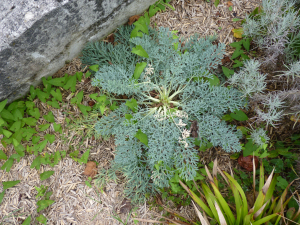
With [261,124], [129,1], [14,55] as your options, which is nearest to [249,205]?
[261,124]

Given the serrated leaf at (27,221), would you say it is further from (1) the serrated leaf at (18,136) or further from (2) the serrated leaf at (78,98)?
(2) the serrated leaf at (78,98)

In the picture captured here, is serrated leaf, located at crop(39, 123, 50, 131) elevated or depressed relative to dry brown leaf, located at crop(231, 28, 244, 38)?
elevated

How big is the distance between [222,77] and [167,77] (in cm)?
67

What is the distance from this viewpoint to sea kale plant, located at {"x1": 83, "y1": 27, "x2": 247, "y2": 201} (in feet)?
6.25

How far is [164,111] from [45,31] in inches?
53.8

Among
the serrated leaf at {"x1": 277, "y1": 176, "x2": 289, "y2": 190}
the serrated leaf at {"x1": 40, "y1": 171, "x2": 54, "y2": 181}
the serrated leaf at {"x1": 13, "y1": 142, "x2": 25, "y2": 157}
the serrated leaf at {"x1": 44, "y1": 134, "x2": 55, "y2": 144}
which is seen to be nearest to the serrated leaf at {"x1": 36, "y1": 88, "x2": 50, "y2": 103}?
the serrated leaf at {"x1": 44, "y1": 134, "x2": 55, "y2": 144}

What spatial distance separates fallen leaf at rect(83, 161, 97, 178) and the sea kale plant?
29cm

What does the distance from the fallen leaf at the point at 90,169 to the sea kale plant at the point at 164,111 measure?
0.29 m

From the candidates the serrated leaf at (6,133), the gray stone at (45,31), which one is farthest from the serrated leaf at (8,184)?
the gray stone at (45,31)

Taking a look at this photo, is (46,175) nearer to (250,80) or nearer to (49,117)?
(49,117)

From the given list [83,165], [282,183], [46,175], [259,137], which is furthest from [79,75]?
[282,183]

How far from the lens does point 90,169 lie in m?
2.30

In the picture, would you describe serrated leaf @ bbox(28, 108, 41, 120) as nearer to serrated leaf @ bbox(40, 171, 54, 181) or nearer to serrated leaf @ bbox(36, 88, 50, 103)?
serrated leaf @ bbox(36, 88, 50, 103)

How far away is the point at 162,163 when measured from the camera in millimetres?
2066
